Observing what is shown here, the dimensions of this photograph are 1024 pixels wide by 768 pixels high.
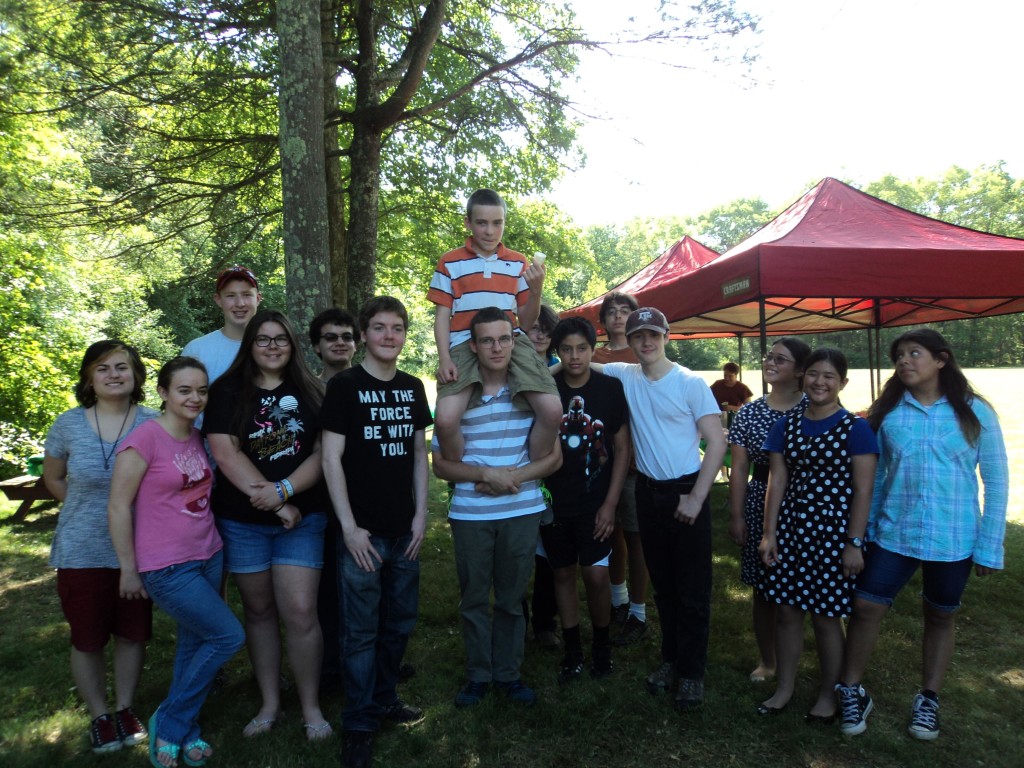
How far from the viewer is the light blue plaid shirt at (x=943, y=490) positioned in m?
2.71

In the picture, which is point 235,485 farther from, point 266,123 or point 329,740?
point 266,123

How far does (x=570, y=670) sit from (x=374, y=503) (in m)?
1.50

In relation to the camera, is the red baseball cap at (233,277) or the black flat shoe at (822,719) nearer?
the black flat shoe at (822,719)

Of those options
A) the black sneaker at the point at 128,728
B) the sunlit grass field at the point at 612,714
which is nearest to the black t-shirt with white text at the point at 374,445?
the sunlit grass field at the point at 612,714

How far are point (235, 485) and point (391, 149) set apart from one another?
8643mm

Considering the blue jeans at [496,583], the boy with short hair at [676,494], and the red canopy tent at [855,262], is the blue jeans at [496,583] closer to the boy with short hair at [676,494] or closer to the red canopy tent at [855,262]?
the boy with short hair at [676,494]

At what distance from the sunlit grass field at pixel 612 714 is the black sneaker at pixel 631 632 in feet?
0.23

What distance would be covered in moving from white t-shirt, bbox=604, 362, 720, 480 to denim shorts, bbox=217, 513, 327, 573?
1.69 m

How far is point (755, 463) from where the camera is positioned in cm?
338

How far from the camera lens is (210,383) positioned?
9.82ft

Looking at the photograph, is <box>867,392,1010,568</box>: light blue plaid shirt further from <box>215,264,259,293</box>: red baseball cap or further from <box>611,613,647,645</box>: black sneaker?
<box>215,264,259,293</box>: red baseball cap

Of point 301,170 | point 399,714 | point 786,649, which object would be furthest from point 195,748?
point 301,170

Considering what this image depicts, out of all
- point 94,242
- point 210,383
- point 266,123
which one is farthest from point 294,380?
point 94,242

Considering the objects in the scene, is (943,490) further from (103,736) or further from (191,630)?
(103,736)
